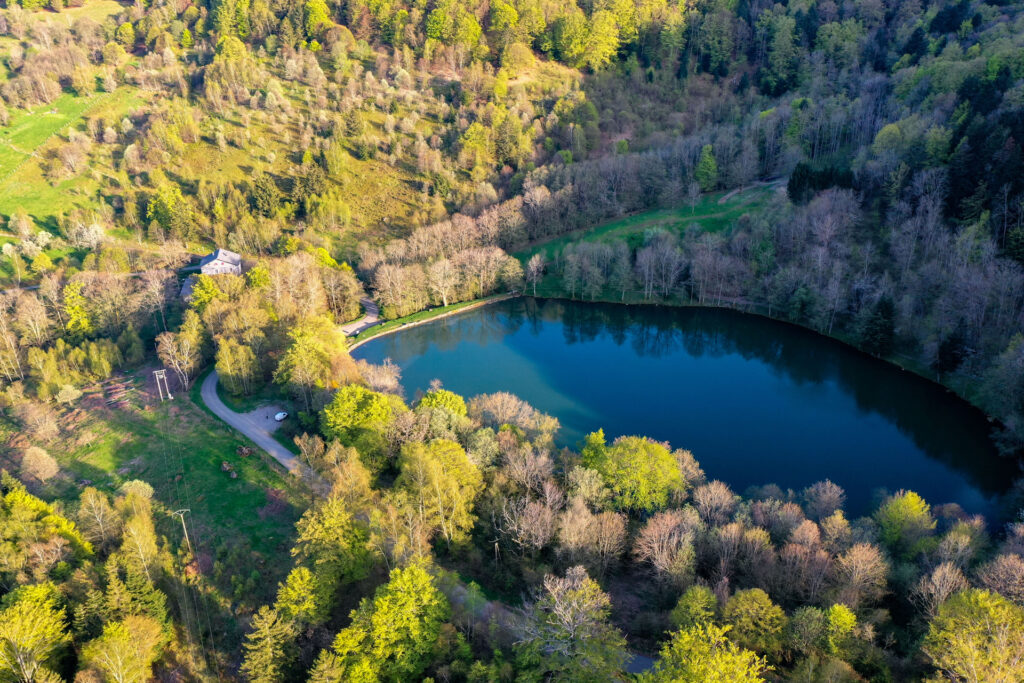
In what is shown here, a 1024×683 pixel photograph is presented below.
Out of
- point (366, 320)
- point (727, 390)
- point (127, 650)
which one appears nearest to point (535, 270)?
point (366, 320)

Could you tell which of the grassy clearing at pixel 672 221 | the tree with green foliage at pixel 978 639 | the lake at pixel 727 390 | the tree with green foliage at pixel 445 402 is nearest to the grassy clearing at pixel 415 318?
the lake at pixel 727 390

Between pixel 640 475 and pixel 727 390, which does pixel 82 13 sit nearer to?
pixel 727 390

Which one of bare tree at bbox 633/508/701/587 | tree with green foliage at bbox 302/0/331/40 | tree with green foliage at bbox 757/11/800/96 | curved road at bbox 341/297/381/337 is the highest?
tree with green foliage at bbox 302/0/331/40

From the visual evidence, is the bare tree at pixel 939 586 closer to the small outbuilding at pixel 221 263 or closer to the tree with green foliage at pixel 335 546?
the tree with green foliage at pixel 335 546

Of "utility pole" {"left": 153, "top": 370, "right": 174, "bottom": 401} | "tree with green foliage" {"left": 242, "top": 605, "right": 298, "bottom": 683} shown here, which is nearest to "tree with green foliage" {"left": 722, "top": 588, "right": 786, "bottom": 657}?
"tree with green foliage" {"left": 242, "top": 605, "right": 298, "bottom": 683}

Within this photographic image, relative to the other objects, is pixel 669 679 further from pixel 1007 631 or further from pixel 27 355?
pixel 27 355

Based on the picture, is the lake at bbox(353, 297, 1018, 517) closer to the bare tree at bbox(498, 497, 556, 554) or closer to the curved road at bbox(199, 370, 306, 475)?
the curved road at bbox(199, 370, 306, 475)
